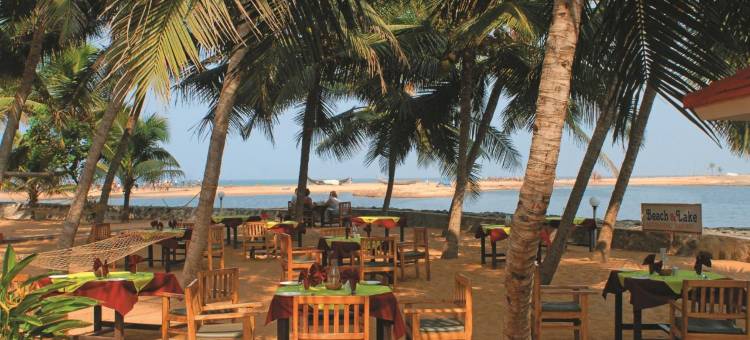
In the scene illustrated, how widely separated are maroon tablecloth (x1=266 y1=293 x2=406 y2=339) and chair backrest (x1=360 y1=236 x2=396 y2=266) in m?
3.60

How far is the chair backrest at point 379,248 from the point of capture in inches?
349

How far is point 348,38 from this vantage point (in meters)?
10.0

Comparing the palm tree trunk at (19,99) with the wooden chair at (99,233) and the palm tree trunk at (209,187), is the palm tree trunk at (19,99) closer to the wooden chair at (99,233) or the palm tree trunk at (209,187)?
the wooden chair at (99,233)

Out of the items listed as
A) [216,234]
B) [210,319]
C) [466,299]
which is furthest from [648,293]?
[216,234]

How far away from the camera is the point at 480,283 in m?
9.56

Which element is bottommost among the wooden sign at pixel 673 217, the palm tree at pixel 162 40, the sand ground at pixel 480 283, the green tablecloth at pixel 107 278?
the sand ground at pixel 480 283

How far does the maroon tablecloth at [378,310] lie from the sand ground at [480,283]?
0.23 m

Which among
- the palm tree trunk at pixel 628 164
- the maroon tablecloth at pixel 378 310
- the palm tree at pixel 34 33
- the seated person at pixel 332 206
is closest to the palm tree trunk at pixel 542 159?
the maroon tablecloth at pixel 378 310

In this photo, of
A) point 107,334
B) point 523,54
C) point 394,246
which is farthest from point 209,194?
point 523,54

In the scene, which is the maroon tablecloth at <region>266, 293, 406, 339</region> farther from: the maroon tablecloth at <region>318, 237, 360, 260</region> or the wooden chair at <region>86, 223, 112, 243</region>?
the wooden chair at <region>86, 223, 112, 243</region>

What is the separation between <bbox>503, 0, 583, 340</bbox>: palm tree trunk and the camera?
3.47 metres

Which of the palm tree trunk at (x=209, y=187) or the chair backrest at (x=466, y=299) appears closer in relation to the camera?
the chair backrest at (x=466, y=299)

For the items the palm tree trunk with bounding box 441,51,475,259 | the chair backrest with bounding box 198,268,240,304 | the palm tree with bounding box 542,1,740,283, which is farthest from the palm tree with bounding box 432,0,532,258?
the chair backrest with bounding box 198,268,240,304

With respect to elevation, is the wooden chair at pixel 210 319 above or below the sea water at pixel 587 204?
below
